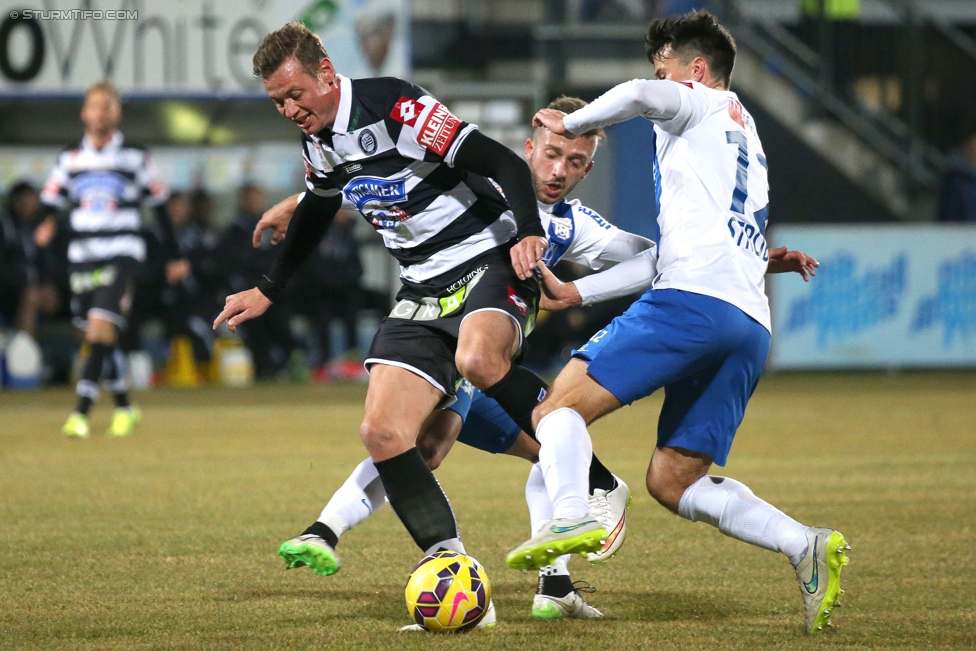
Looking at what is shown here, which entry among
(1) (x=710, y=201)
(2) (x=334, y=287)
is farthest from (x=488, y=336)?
(2) (x=334, y=287)

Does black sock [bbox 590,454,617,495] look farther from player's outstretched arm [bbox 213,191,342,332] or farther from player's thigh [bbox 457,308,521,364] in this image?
→ player's outstretched arm [bbox 213,191,342,332]

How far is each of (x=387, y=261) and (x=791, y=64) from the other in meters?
6.19

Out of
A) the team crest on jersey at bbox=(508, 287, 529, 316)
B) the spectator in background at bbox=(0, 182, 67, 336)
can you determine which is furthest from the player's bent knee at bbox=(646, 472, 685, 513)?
the spectator in background at bbox=(0, 182, 67, 336)

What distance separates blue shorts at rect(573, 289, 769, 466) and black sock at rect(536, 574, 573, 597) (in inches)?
21.1

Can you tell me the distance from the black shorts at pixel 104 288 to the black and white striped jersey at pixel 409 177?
548 cm

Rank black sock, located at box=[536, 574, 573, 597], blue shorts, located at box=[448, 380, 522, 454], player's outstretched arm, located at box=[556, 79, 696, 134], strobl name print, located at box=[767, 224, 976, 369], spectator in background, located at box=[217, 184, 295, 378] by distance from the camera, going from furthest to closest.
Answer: spectator in background, located at box=[217, 184, 295, 378] < strobl name print, located at box=[767, 224, 976, 369] < blue shorts, located at box=[448, 380, 522, 454] < black sock, located at box=[536, 574, 573, 597] < player's outstretched arm, located at box=[556, 79, 696, 134]

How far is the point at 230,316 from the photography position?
15.9ft

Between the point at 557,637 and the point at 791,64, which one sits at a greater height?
the point at 791,64

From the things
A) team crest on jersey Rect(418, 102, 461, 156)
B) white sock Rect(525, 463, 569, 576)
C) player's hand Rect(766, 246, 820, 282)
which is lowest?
white sock Rect(525, 463, 569, 576)

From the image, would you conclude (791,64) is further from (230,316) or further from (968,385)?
(230,316)

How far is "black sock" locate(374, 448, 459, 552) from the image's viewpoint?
420 cm

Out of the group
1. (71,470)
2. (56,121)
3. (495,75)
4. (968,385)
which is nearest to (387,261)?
(495,75)

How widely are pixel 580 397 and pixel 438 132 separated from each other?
38.9 inches

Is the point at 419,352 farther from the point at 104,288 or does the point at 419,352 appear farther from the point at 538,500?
the point at 104,288
